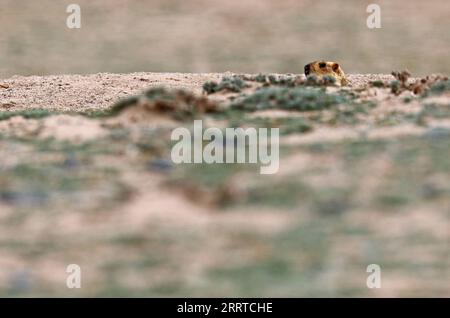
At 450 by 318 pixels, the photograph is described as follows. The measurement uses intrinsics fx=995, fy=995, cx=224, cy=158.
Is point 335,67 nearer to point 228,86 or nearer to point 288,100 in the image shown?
point 228,86

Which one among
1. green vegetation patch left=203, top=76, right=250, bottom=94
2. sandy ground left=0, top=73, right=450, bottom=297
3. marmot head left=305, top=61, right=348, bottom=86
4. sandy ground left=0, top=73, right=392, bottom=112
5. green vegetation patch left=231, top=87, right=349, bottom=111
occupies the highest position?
sandy ground left=0, top=73, right=392, bottom=112

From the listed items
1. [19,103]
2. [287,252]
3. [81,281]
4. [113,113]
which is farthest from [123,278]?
[19,103]


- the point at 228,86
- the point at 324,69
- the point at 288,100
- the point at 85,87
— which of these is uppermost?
the point at 85,87

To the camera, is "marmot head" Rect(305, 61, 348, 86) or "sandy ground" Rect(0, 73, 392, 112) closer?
"marmot head" Rect(305, 61, 348, 86)

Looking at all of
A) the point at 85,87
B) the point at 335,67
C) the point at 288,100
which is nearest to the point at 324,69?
the point at 335,67

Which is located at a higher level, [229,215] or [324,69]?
[324,69]

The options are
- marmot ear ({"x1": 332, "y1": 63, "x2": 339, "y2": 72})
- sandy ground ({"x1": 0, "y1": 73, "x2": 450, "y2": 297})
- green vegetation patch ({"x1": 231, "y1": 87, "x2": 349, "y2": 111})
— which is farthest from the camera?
marmot ear ({"x1": 332, "y1": 63, "x2": 339, "y2": 72})

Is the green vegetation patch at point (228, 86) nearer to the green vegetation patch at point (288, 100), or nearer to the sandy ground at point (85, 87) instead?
the green vegetation patch at point (288, 100)

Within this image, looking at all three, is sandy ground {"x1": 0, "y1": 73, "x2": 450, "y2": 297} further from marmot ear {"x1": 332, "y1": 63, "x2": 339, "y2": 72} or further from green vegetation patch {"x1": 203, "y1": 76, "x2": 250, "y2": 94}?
marmot ear {"x1": 332, "y1": 63, "x2": 339, "y2": 72}

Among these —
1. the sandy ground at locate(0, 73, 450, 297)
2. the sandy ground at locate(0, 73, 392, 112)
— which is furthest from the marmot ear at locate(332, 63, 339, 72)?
the sandy ground at locate(0, 73, 450, 297)

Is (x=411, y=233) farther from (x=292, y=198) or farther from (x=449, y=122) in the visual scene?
(x=449, y=122)

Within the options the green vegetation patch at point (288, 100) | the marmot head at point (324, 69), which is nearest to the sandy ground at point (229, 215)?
the green vegetation patch at point (288, 100)
